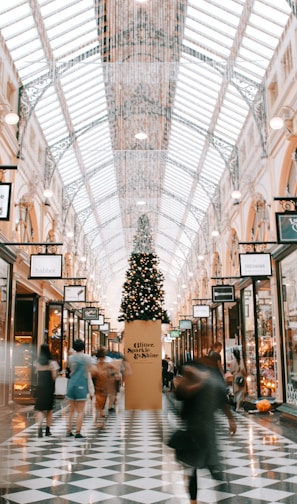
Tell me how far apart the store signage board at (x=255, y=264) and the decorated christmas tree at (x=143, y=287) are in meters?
4.42

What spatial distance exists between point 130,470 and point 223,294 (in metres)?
11.6

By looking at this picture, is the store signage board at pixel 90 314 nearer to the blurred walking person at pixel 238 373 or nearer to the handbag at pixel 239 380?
the blurred walking person at pixel 238 373

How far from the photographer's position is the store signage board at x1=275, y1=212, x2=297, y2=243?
9.10 meters

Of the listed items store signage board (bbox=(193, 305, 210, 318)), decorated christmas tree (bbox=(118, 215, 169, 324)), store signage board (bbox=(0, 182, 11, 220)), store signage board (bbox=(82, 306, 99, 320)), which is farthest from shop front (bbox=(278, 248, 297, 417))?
store signage board (bbox=(82, 306, 99, 320))

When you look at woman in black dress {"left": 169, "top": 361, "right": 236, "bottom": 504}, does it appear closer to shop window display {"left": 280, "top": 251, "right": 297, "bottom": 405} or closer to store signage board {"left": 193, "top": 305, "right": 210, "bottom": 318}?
shop window display {"left": 280, "top": 251, "right": 297, "bottom": 405}

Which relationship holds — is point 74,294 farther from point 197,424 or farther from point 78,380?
point 197,424

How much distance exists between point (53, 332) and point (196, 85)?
10.6m

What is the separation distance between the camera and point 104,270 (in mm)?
42688

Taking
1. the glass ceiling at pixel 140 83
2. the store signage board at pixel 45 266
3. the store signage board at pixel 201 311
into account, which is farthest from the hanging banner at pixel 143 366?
the store signage board at pixel 201 311

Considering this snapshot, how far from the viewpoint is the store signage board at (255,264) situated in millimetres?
12562

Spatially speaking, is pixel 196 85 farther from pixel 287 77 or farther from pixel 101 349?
pixel 101 349

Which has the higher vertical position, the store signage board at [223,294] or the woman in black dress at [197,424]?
the store signage board at [223,294]

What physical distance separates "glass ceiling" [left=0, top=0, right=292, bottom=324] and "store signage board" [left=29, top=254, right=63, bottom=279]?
380 centimetres

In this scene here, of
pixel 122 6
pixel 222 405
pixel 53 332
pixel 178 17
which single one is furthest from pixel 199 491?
pixel 53 332
